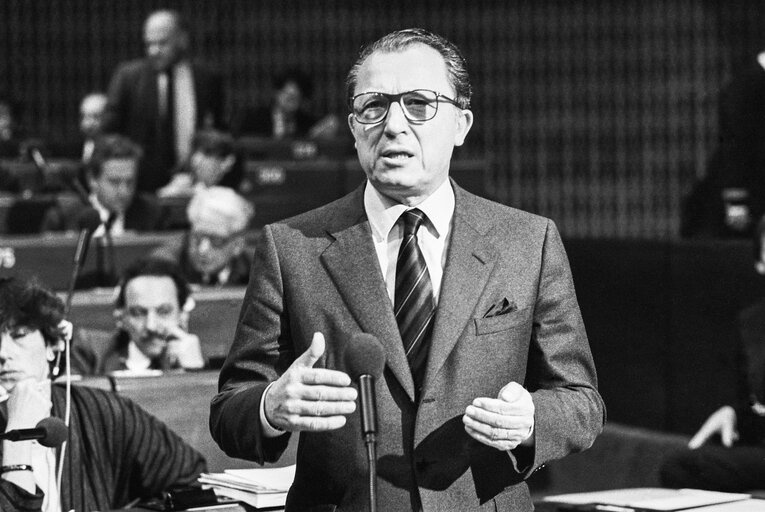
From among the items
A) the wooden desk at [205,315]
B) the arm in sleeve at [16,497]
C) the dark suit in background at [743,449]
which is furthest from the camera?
the wooden desk at [205,315]

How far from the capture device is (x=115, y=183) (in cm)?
700

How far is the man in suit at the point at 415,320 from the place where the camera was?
6.81 ft

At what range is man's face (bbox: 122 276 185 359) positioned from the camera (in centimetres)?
495

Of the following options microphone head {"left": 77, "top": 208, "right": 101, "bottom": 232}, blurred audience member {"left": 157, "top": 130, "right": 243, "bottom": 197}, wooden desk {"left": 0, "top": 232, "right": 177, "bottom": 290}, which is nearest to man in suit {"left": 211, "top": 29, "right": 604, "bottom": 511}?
microphone head {"left": 77, "top": 208, "right": 101, "bottom": 232}

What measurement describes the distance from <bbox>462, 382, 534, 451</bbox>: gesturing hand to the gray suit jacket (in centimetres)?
7

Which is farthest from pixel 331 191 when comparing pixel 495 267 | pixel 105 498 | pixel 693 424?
pixel 495 267

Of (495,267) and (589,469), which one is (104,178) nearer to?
(589,469)

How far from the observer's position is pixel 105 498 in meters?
3.41

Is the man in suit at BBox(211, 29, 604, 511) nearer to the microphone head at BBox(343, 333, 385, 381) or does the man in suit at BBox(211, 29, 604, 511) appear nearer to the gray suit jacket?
the gray suit jacket

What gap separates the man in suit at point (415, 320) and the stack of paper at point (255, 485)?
69 cm

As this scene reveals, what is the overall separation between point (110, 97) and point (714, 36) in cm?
392

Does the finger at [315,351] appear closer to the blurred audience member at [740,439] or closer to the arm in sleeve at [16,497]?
the arm in sleeve at [16,497]

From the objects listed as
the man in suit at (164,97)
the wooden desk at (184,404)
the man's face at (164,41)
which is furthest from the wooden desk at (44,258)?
the wooden desk at (184,404)

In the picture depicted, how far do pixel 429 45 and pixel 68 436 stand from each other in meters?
1.65
